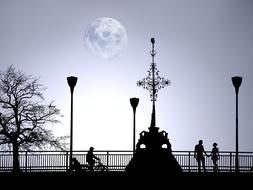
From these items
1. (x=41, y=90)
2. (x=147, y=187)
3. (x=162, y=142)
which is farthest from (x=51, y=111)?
(x=147, y=187)

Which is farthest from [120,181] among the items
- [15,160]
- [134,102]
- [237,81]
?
[15,160]

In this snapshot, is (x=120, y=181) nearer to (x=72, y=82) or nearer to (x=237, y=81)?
(x=72, y=82)

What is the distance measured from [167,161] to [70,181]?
575 centimetres

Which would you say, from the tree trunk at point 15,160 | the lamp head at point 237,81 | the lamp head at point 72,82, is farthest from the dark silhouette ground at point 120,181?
the lamp head at point 237,81

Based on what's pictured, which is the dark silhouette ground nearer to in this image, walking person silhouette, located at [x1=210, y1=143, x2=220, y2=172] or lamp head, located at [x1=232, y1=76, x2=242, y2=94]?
walking person silhouette, located at [x1=210, y1=143, x2=220, y2=172]

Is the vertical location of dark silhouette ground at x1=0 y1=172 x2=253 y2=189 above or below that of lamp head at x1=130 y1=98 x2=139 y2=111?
below

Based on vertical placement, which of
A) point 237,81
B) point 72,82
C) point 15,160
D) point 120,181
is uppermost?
point 237,81

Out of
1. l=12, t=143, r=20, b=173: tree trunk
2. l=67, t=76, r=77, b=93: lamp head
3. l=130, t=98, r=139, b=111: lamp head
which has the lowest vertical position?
l=12, t=143, r=20, b=173: tree trunk

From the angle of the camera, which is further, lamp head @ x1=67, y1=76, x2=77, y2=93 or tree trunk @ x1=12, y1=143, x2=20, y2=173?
tree trunk @ x1=12, y1=143, x2=20, y2=173

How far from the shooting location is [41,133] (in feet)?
153

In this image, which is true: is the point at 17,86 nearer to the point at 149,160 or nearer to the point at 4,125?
the point at 4,125

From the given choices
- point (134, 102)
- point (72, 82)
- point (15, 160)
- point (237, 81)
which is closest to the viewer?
point (72, 82)

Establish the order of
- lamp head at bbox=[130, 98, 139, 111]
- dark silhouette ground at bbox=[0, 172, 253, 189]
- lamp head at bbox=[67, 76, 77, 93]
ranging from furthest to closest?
lamp head at bbox=[130, 98, 139, 111], lamp head at bbox=[67, 76, 77, 93], dark silhouette ground at bbox=[0, 172, 253, 189]

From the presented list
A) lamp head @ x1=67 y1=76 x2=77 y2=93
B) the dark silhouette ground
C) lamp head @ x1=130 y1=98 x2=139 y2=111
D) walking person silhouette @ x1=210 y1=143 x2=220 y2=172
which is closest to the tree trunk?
the dark silhouette ground
